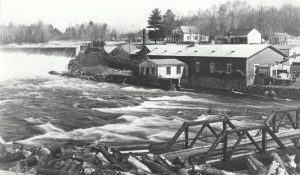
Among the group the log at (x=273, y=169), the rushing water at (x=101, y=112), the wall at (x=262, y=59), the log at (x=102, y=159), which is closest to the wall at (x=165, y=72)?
the rushing water at (x=101, y=112)

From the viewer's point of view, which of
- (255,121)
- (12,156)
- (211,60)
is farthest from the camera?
(211,60)

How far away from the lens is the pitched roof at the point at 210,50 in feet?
120

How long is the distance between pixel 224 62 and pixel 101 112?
1756cm

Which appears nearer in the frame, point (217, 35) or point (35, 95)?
point (35, 95)

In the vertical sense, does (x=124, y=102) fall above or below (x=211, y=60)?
below

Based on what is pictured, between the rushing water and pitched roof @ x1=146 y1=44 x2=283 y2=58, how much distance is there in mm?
5950

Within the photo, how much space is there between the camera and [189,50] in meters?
43.8

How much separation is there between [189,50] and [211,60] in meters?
5.04

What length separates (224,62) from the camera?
37812 mm

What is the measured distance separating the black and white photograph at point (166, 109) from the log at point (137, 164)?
0.09 ft

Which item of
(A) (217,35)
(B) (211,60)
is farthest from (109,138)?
(A) (217,35)

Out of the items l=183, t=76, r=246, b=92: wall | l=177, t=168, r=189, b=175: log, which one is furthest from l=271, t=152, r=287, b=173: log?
l=183, t=76, r=246, b=92: wall

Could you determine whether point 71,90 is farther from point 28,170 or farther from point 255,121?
point 28,170

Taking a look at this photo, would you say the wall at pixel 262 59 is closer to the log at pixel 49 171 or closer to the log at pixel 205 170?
the log at pixel 205 170
